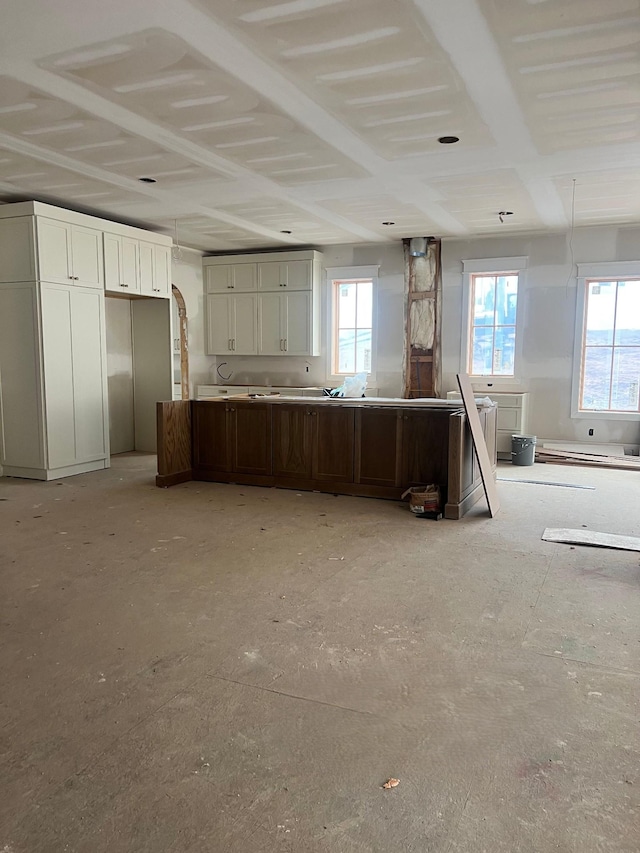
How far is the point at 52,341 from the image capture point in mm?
6371

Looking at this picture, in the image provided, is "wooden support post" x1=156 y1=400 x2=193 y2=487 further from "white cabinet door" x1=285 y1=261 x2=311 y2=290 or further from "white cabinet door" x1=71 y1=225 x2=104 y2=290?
"white cabinet door" x1=285 y1=261 x2=311 y2=290

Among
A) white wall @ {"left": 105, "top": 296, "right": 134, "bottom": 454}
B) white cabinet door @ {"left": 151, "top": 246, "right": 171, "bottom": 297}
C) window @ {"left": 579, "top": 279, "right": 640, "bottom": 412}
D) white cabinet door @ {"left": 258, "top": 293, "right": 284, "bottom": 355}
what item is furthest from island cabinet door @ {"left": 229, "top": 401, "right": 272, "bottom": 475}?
window @ {"left": 579, "top": 279, "right": 640, "bottom": 412}

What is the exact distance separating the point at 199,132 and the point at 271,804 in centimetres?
429

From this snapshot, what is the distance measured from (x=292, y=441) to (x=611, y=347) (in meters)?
4.68

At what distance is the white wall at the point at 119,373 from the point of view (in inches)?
320

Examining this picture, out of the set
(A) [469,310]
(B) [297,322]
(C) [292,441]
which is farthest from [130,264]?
(A) [469,310]

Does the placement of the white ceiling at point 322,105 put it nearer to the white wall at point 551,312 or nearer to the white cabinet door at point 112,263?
the white cabinet door at point 112,263

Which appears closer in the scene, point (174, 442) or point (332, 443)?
point (332, 443)

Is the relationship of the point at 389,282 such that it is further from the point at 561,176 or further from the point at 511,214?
the point at 561,176

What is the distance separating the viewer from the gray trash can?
7.52 metres

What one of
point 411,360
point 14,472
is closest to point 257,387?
point 411,360

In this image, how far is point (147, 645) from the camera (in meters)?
2.86

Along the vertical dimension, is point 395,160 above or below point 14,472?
above

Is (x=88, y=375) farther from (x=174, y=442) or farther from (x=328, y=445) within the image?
(x=328, y=445)
